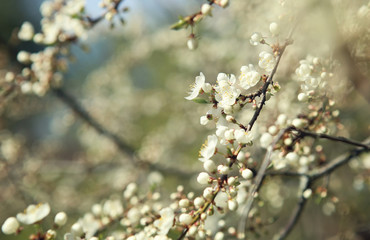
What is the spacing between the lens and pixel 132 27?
6195mm

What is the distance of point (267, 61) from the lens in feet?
4.66

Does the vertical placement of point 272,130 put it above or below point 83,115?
below

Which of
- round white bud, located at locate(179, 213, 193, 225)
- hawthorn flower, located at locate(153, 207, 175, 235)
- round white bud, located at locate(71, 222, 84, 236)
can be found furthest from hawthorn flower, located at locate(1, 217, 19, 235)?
round white bud, located at locate(179, 213, 193, 225)

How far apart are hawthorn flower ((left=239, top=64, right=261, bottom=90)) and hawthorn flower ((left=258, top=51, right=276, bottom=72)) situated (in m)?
0.05

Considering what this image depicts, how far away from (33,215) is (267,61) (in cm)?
149

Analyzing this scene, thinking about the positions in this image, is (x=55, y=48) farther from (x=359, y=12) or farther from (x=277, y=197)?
(x=277, y=197)

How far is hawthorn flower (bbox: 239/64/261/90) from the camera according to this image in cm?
142

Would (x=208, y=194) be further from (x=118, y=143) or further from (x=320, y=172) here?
(x=118, y=143)

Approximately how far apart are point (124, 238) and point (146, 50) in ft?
15.1

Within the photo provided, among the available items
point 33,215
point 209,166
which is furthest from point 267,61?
point 33,215

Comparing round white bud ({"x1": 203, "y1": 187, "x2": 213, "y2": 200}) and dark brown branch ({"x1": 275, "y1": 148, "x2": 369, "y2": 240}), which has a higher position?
round white bud ({"x1": 203, "y1": 187, "x2": 213, "y2": 200})

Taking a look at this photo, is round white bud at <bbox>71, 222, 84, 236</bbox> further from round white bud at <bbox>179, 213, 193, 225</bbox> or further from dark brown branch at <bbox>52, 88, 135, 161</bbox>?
dark brown branch at <bbox>52, 88, 135, 161</bbox>

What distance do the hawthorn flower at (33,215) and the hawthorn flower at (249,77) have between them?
1254 mm

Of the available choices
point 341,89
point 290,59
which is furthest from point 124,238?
point 290,59
